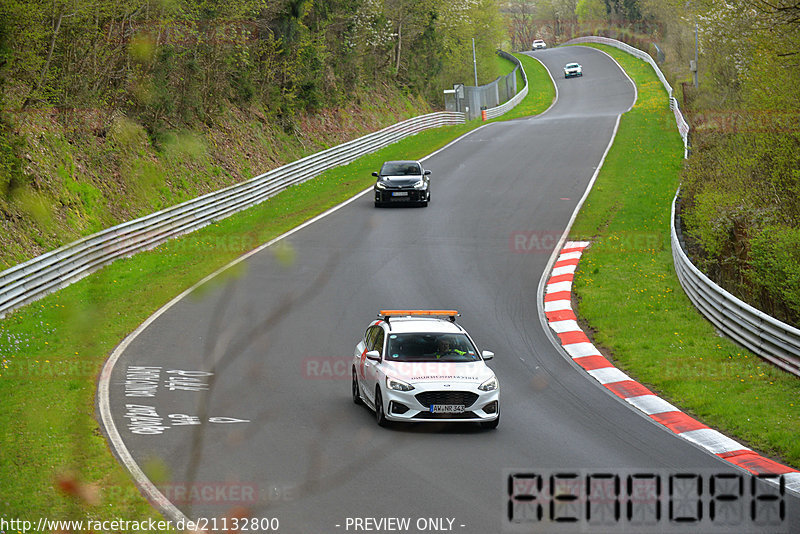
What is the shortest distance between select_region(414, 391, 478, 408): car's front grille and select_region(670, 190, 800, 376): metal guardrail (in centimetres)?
559

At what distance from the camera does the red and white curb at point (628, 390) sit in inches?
449

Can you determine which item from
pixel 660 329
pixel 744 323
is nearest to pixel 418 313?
pixel 660 329

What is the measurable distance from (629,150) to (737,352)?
1111 inches

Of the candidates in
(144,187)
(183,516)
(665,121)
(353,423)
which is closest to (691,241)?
(353,423)

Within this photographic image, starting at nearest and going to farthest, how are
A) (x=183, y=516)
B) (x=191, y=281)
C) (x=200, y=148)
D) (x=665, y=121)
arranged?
(x=183, y=516) < (x=191, y=281) < (x=200, y=148) < (x=665, y=121)

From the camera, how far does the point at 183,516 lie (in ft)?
30.1

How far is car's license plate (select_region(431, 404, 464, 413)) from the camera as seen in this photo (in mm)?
12453

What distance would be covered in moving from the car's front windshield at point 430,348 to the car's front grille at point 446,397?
89cm

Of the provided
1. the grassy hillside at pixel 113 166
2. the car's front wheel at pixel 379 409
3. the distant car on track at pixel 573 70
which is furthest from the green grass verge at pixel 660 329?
the distant car on track at pixel 573 70

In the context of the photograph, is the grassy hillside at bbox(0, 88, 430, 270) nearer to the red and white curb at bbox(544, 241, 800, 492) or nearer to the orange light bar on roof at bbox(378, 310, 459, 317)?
the orange light bar on roof at bbox(378, 310, 459, 317)

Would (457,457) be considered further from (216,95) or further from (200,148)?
(216,95)

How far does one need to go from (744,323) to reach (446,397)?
6.89m

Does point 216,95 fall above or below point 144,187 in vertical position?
above

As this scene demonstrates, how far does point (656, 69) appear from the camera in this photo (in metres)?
84.4
